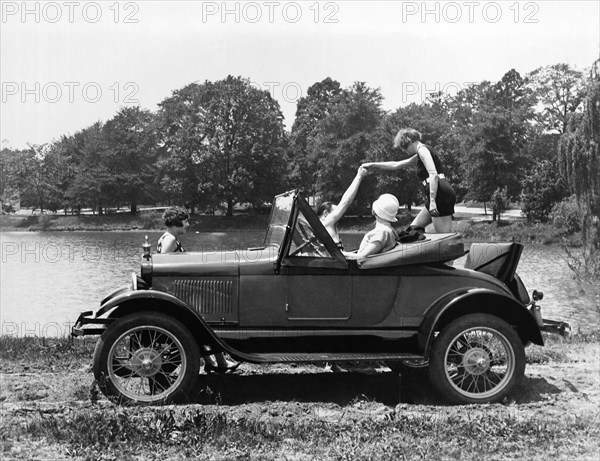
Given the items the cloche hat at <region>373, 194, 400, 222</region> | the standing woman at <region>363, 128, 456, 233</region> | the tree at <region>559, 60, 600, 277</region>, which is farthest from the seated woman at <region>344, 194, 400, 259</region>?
the tree at <region>559, 60, 600, 277</region>

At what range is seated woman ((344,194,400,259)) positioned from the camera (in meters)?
6.35

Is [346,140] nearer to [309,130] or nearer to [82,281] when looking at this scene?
[309,130]

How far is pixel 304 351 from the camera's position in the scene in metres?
6.29

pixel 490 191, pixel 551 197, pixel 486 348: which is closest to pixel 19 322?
pixel 486 348

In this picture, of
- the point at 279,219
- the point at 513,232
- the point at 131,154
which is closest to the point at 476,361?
the point at 279,219

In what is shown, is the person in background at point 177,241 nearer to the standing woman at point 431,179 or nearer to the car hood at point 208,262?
the car hood at point 208,262

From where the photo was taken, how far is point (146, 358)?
236 inches

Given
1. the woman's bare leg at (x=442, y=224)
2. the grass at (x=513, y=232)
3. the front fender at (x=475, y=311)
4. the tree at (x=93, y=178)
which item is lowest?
the grass at (x=513, y=232)

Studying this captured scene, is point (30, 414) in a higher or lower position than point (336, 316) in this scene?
lower

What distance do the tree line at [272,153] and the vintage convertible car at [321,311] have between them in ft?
140

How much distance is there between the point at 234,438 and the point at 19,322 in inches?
552

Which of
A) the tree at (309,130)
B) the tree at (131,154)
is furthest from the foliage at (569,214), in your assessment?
the tree at (131,154)

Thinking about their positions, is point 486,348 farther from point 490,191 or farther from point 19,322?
point 490,191

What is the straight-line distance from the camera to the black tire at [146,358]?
233 inches
